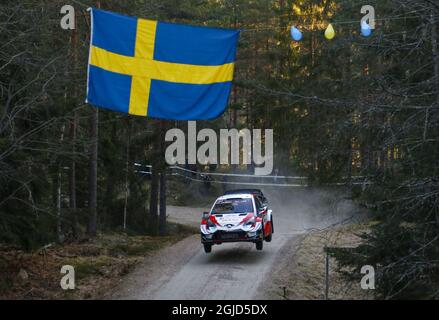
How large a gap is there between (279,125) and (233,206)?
1942 centimetres

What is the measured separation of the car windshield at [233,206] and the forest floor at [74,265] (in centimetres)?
292

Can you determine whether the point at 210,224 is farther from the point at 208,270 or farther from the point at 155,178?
the point at 155,178

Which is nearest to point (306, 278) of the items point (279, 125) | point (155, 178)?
point (155, 178)

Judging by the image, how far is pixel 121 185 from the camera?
89.8ft

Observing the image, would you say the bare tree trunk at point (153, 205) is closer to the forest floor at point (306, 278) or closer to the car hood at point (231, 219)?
the forest floor at point (306, 278)

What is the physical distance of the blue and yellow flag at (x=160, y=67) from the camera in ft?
34.7

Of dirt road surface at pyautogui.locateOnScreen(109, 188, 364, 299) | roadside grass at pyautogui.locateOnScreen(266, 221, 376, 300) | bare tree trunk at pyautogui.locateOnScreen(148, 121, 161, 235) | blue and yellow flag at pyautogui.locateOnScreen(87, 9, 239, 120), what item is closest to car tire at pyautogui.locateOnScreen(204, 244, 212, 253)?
dirt road surface at pyautogui.locateOnScreen(109, 188, 364, 299)

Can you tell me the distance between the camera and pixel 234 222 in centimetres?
1711

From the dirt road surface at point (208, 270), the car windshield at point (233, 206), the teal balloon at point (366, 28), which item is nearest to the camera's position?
the teal balloon at point (366, 28)

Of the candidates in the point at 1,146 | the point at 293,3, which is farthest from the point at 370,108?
the point at 293,3

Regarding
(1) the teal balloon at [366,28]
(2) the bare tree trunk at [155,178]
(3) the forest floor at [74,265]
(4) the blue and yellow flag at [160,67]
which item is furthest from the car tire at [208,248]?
(2) the bare tree trunk at [155,178]

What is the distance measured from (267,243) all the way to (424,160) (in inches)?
447

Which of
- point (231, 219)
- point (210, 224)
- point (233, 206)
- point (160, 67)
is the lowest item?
point (210, 224)

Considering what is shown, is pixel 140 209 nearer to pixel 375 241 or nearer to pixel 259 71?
pixel 259 71
